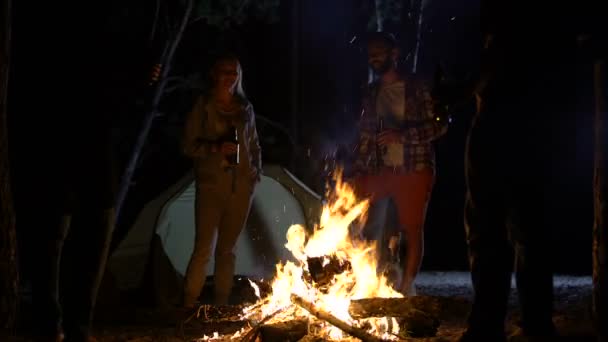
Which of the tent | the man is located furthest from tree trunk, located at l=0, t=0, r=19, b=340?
the man

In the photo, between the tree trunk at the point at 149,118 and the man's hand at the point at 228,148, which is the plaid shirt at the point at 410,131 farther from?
the tree trunk at the point at 149,118

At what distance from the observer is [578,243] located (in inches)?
427

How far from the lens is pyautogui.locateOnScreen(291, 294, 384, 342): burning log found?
4.59 m

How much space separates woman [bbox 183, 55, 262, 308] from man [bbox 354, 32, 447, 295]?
0.98m

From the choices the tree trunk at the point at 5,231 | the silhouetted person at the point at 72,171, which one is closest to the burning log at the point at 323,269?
the silhouetted person at the point at 72,171

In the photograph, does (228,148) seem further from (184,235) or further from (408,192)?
(184,235)

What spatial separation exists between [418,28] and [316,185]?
2.59 m

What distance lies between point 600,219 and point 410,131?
6.66ft

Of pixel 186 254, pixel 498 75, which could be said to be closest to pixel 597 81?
pixel 498 75

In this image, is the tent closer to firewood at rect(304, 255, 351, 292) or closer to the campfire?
the campfire

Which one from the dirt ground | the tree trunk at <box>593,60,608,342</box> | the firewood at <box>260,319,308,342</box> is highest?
the tree trunk at <box>593,60,608,342</box>

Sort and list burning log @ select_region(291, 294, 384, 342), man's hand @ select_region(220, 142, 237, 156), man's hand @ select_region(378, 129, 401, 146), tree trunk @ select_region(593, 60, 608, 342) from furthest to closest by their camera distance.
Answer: man's hand @ select_region(220, 142, 237, 156) → man's hand @ select_region(378, 129, 401, 146) → burning log @ select_region(291, 294, 384, 342) → tree trunk @ select_region(593, 60, 608, 342)

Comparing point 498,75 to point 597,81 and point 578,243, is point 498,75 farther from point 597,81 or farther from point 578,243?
point 578,243

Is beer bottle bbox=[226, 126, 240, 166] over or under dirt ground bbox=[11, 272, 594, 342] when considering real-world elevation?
over
